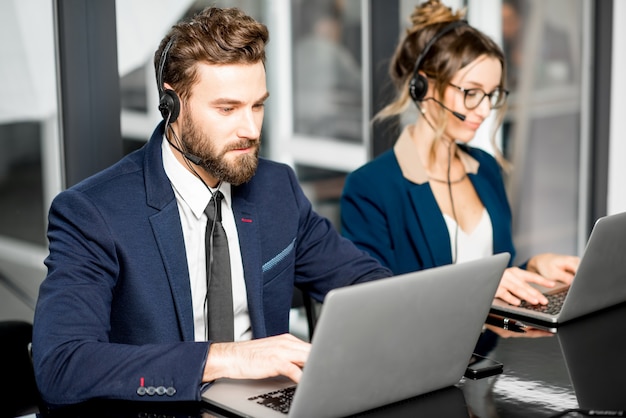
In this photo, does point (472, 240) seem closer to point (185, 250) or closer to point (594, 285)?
point (594, 285)

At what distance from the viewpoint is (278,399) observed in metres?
1.48

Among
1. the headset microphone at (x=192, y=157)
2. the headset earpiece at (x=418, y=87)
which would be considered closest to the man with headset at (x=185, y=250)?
the headset microphone at (x=192, y=157)

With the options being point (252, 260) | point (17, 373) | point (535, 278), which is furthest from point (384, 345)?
Answer: point (17, 373)

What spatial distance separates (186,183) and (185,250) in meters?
0.15

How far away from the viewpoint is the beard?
6.30 ft

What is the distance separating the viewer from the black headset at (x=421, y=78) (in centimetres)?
257

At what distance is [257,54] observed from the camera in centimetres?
195

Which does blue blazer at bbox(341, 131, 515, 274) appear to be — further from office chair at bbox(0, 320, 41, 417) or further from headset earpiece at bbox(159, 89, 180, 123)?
office chair at bbox(0, 320, 41, 417)

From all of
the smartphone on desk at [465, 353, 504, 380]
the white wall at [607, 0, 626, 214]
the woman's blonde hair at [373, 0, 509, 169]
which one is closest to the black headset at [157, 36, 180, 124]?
the smartphone on desk at [465, 353, 504, 380]

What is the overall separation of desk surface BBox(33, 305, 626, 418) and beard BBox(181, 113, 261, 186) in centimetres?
59

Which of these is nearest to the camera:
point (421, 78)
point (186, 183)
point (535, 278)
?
point (186, 183)

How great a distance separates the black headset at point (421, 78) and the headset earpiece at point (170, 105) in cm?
87

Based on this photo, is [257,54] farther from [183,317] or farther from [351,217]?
[351,217]

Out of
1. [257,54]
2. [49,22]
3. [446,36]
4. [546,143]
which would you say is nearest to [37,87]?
[49,22]
